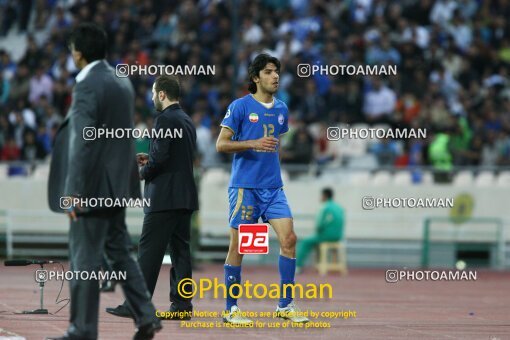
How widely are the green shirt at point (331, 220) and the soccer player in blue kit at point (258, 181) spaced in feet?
36.5

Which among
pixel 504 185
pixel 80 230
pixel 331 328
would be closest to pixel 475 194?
pixel 504 185

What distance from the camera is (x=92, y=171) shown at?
9484 mm

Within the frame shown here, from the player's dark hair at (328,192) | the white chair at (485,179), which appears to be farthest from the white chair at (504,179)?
the player's dark hair at (328,192)

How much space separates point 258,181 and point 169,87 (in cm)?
124

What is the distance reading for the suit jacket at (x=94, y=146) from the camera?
936 cm

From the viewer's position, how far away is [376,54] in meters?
27.1

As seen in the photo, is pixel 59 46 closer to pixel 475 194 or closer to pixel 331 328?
pixel 475 194

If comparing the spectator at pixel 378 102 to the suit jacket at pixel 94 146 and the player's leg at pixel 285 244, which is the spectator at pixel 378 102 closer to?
the player's leg at pixel 285 244

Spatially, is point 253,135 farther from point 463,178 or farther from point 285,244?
point 463,178

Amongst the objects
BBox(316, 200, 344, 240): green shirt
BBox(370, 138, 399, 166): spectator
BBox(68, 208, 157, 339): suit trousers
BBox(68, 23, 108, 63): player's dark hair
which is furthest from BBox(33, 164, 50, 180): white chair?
BBox(68, 23, 108, 63): player's dark hair

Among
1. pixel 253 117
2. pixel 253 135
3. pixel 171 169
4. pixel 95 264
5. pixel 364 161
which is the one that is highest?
pixel 364 161

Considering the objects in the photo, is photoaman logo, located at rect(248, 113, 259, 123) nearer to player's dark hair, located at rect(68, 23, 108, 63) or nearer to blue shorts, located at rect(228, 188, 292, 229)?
blue shorts, located at rect(228, 188, 292, 229)

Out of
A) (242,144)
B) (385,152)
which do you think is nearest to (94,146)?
(242,144)

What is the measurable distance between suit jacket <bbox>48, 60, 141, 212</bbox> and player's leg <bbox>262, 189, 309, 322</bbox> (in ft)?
8.40
